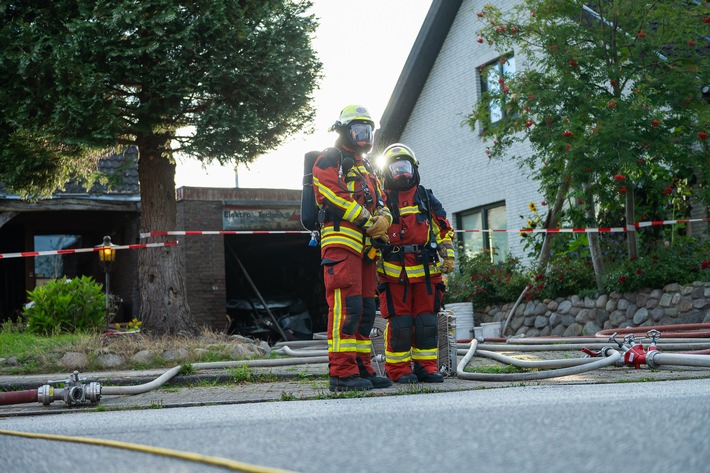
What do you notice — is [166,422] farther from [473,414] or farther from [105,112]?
[105,112]

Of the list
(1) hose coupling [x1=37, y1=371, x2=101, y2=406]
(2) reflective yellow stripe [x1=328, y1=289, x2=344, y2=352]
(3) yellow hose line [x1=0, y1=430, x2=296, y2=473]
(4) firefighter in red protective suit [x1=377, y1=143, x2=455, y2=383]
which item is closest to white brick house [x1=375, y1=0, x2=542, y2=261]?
(4) firefighter in red protective suit [x1=377, y1=143, x2=455, y2=383]

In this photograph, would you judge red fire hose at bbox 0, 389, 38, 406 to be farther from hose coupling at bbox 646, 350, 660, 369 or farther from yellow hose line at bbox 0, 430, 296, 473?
hose coupling at bbox 646, 350, 660, 369

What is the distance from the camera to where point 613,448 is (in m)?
2.48

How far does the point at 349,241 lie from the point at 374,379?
1058 mm

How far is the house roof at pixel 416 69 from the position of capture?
758 inches

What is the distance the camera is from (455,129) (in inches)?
745

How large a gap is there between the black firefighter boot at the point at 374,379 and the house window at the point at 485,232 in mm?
10218

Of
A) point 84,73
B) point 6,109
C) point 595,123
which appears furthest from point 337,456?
point 595,123

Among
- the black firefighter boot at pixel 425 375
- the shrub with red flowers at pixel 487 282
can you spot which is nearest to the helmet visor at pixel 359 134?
the black firefighter boot at pixel 425 375

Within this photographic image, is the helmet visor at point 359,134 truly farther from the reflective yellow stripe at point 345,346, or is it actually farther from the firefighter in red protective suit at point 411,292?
the reflective yellow stripe at point 345,346

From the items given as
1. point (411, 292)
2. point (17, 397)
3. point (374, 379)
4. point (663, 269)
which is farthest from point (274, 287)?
point (17, 397)

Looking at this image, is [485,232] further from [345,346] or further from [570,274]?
[345,346]

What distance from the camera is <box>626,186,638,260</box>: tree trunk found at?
1197 cm

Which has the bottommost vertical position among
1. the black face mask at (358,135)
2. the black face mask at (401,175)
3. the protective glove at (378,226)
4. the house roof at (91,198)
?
the protective glove at (378,226)
